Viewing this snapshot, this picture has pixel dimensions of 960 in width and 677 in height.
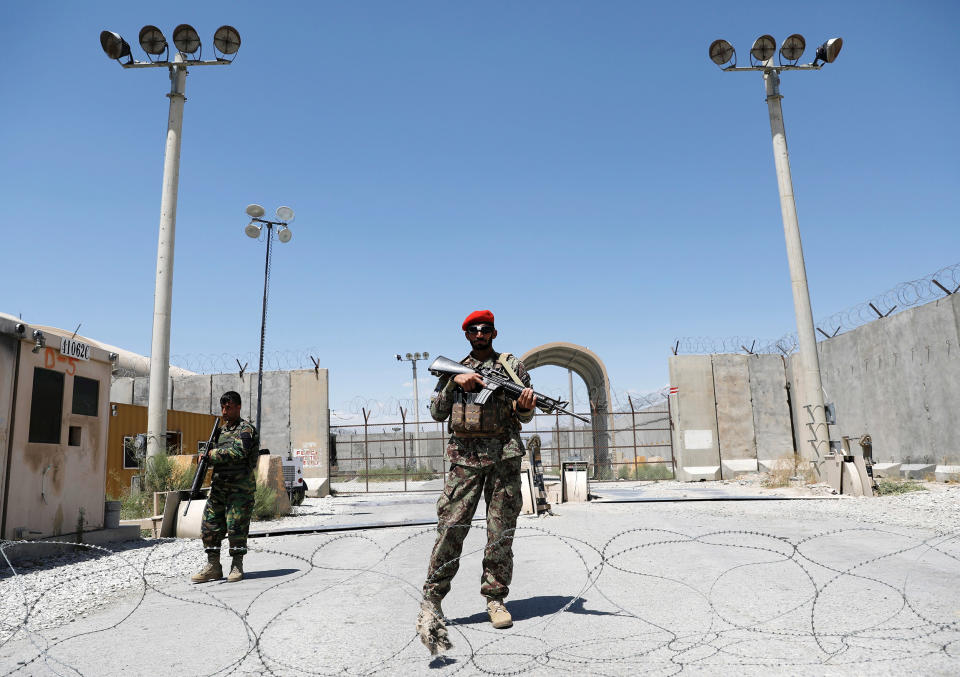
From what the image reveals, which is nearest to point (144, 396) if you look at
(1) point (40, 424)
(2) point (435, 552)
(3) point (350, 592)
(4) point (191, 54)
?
(4) point (191, 54)

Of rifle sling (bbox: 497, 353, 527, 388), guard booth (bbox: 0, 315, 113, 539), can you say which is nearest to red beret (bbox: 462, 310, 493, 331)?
rifle sling (bbox: 497, 353, 527, 388)

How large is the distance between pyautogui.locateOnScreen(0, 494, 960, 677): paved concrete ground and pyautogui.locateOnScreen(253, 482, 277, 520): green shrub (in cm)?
490

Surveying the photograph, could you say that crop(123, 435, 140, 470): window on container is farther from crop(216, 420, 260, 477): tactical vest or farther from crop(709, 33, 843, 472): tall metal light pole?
crop(709, 33, 843, 472): tall metal light pole

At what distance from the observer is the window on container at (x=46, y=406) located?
22.9 feet

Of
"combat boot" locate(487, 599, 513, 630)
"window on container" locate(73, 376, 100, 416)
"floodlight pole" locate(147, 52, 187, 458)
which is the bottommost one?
"combat boot" locate(487, 599, 513, 630)

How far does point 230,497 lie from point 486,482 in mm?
2849

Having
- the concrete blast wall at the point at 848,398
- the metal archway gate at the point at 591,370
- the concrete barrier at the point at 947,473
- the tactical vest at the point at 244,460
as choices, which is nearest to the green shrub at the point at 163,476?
the tactical vest at the point at 244,460

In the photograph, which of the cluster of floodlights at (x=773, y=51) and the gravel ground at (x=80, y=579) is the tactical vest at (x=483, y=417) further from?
the cluster of floodlights at (x=773, y=51)

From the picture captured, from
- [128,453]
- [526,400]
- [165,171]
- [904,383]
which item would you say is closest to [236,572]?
[526,400]

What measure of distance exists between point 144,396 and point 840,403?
20.7 meters

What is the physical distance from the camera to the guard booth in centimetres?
655

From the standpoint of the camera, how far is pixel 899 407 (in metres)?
14.6

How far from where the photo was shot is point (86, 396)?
794 centimetres

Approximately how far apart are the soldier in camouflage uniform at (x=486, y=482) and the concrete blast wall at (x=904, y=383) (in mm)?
12540
